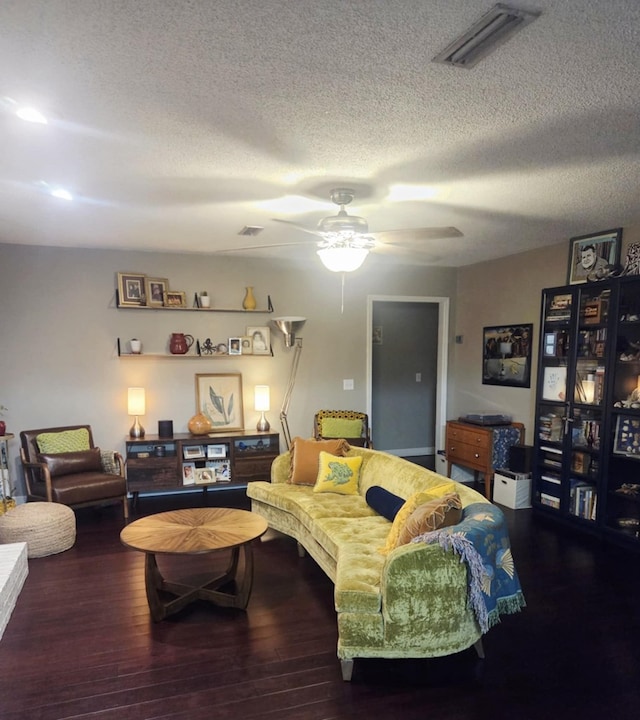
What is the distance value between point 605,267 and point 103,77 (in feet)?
13.4

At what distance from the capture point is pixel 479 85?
1.87 m

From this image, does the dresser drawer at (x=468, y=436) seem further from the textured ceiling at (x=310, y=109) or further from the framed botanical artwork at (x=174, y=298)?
the framed botanical artwork at (x=174, y=298)

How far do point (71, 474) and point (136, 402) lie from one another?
897mm

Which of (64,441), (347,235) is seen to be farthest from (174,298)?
(347,235)

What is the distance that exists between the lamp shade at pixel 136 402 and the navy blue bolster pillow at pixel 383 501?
2.63 metres

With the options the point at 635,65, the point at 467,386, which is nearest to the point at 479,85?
→ the point at 635,65

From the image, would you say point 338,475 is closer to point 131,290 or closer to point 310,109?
point 310,109

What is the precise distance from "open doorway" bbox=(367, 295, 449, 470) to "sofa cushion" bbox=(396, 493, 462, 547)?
13.0 feet

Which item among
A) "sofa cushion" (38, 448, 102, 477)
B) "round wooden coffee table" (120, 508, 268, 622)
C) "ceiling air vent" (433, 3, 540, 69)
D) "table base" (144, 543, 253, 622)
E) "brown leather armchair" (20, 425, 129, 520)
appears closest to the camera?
"ceiling air vent" (433, 3, 540, 69)

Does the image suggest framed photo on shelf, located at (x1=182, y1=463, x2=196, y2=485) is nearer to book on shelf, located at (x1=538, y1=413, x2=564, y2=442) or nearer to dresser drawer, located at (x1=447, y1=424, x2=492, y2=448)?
dresser drawer, located at (x1=447, y1=424, x2=492, y2=448)

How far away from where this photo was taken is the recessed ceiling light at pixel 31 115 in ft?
6.68

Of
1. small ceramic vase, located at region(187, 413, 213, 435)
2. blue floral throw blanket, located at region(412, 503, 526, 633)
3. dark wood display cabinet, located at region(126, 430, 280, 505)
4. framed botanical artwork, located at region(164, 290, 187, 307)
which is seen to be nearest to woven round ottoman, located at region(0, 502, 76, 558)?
dark wood display cabinet, located at region(126, 430, 280, 505)

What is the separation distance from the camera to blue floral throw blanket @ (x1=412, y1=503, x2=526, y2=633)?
2281mm

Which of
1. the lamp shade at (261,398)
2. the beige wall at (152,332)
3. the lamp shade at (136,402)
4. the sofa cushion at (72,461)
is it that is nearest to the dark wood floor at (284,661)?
the sofa cushion at (72,461)
